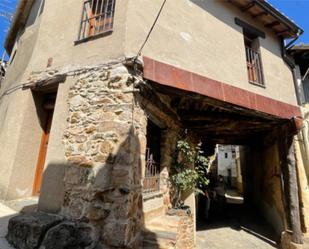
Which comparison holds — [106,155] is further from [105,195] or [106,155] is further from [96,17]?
[96,17]

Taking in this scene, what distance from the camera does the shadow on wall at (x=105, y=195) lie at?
282 centimetres

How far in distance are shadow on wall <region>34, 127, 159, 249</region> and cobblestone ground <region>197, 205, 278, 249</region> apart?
3471 millimetres

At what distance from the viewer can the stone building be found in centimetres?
308

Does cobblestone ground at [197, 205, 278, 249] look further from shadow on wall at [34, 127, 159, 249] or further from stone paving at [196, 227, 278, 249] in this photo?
shadow on wall at [34, 127, 159, 249]

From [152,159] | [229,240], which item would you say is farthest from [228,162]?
[152,159]

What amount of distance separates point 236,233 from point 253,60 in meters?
5.62

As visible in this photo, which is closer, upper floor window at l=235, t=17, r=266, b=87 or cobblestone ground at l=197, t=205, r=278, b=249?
cobblestone ground at l=197, t=205, r=278, b=249

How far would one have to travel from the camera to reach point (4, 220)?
3168mm

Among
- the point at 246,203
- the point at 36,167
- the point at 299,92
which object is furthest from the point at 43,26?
the point at 246,203

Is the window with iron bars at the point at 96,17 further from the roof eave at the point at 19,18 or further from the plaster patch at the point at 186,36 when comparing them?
the roof eave at the point at 19,18

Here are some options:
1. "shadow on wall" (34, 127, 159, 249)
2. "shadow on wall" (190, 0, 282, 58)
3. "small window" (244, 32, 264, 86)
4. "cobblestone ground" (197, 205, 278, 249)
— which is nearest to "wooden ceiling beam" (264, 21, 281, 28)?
"shadow on wall" (190, 0, 282, 58)

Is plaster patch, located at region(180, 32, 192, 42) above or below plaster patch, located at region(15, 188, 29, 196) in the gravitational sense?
above

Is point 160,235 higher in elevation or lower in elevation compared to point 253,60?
lower

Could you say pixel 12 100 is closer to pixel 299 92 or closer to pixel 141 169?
pixel 141 169
